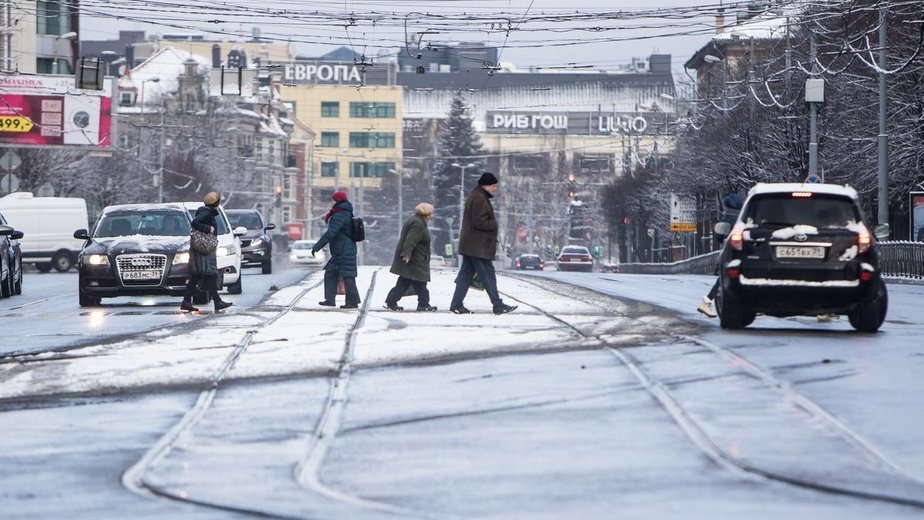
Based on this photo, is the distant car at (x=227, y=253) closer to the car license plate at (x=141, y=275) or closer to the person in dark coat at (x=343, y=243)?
the car license plate at (x=141, y=275)

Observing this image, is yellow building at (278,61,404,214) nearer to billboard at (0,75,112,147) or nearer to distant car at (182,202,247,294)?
billboard at (0,75,112,147)

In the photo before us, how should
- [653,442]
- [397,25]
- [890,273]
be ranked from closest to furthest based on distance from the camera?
[653,442] → [397,25] → [890,273]

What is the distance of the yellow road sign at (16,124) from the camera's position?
71.9m

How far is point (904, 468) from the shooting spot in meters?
8.58

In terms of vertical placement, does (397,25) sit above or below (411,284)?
above

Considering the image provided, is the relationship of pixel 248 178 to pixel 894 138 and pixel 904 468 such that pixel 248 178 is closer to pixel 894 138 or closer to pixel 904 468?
pixel 894 138

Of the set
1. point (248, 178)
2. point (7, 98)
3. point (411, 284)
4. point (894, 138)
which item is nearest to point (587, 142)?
point (248, 178)

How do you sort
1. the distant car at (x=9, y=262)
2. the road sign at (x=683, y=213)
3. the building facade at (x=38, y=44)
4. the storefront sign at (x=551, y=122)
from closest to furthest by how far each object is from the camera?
the distant car at (x=9, y=262), the road sign at (x=683, y=213), the building facade at (x=38, y=44), the storefront sign at (x=551, y=122)

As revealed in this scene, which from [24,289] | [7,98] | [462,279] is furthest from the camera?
[7,98]

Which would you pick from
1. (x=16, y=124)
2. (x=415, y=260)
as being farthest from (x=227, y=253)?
(x=16, y=124)

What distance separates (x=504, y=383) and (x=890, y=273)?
39.7 m

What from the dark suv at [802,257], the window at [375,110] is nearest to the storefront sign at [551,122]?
the window at [375,110]

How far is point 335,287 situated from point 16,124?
165 ft

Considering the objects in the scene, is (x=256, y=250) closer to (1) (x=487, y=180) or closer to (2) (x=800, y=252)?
(1) (x=487, y=180)
